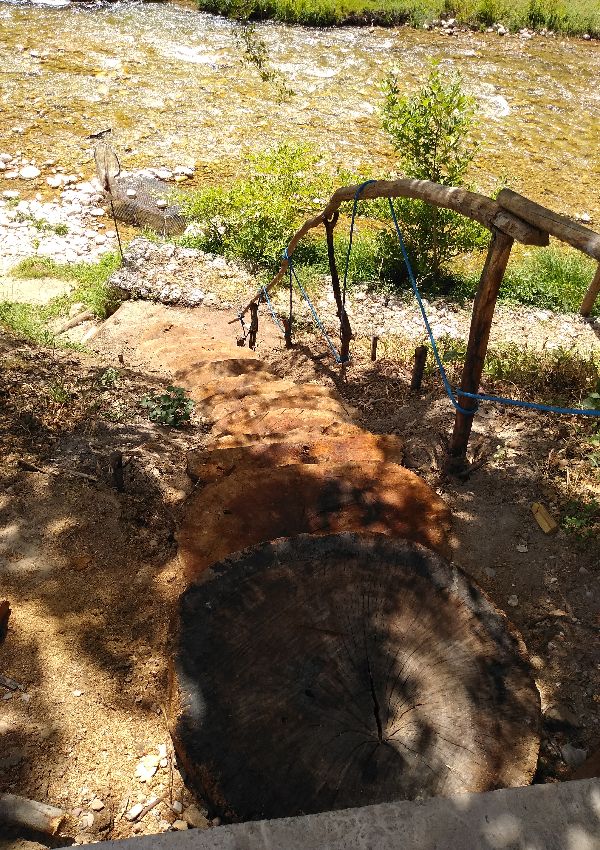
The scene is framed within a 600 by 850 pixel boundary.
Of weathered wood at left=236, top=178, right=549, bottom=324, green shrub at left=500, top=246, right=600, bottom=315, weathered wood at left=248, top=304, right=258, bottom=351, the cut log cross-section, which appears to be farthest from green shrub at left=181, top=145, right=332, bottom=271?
the cut log cross-section


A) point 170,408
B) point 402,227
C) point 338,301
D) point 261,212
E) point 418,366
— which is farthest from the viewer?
point 261,212

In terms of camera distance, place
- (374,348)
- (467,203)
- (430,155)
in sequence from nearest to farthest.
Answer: (467,203) < (374,348) < (430,155)

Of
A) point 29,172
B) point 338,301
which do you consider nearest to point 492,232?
point 338,301

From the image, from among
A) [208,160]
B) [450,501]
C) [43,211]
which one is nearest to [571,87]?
[208,160]

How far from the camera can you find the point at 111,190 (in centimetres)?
1089

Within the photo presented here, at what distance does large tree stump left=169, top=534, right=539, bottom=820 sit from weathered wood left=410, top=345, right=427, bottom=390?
2724mm

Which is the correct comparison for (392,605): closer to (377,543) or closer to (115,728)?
(377,543)

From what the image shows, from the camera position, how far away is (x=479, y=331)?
3613 mm

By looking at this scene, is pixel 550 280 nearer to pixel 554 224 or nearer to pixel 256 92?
pixel 554 224

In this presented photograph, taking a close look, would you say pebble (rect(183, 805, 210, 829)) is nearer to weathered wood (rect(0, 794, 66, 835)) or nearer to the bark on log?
weathered wood (rect(0, 794, 66, 835))

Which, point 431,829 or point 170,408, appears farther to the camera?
point 170,408

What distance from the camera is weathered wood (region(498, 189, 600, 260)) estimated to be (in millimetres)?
2815

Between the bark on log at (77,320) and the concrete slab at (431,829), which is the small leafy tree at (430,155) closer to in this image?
the bark on log at (77,320)

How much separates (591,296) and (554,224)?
604 cm
